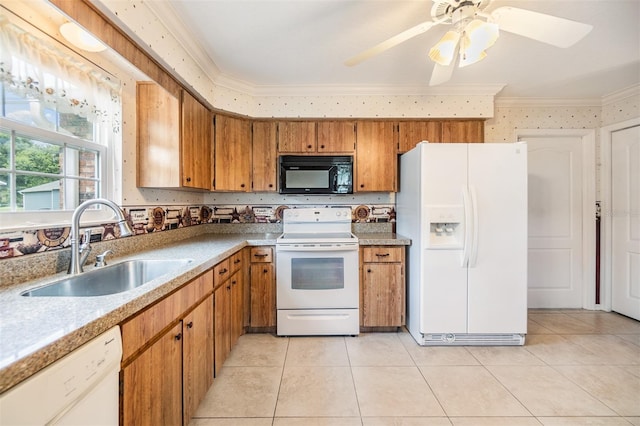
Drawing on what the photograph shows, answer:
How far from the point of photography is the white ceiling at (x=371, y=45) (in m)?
1.73

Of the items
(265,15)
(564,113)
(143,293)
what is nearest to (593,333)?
(564,113)

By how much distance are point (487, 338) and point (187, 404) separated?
7.58ft

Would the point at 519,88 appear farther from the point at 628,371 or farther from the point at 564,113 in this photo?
the point at 628,371

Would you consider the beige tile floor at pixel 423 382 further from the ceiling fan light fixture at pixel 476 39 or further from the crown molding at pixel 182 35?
the crown molding at pixel 182 35

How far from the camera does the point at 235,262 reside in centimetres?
229

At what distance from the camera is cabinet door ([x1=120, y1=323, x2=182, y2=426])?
100cm

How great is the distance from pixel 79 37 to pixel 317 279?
232 cm

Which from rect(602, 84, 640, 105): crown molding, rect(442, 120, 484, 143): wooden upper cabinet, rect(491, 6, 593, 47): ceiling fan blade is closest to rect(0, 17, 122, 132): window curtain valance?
rect(491, 6, 593, 47): ceiling fan blade

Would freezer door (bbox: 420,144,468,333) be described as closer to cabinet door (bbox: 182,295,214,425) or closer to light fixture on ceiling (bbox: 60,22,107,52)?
cabinet door (bbox: 182,295,214,425)

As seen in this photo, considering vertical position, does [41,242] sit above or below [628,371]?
above

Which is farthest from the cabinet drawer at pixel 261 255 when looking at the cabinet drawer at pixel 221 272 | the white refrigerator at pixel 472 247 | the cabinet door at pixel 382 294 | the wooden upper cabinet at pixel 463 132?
the wooden upper cabinet at pixel 463 132

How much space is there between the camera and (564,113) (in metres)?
3.17

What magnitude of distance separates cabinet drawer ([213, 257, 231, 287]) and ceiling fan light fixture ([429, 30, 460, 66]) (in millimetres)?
1912

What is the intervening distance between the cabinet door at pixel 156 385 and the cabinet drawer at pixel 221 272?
1.70 ft
